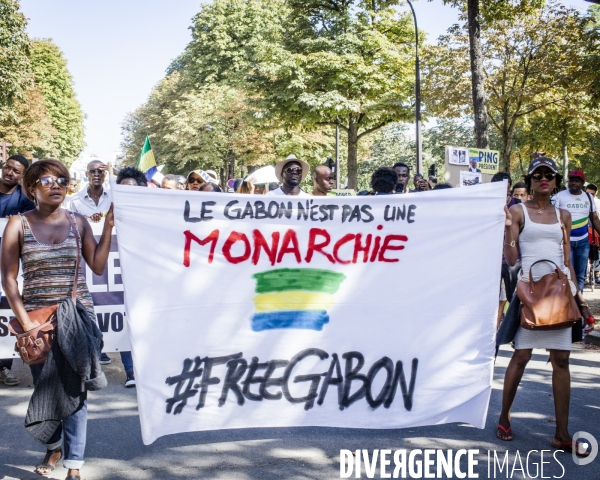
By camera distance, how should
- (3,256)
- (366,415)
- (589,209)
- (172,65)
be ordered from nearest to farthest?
(3,256) → (366,415) → (589,209) → (172,65)

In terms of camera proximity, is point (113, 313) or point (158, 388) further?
point (113, 313)

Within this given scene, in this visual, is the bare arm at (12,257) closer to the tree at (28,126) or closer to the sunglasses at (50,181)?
the sunglasses at (50,181)

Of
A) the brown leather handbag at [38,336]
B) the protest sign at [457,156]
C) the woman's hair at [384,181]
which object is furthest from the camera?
the protest sign at [457,156]

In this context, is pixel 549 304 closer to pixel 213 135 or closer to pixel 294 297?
pixel 294 297

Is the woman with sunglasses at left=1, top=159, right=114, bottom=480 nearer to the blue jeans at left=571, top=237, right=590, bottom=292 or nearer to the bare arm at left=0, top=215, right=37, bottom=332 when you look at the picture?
the bare arm at left=0, top=215, right=37, bottom=332

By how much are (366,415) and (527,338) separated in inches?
48.8

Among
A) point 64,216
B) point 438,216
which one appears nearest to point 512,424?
point 438,216

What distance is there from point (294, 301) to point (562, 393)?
5.89ft

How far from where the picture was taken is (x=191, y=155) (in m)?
41.5

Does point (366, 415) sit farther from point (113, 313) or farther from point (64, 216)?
point (113, 313)

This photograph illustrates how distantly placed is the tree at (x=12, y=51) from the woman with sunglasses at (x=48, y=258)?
78.9 ft

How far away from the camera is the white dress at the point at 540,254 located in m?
4.18

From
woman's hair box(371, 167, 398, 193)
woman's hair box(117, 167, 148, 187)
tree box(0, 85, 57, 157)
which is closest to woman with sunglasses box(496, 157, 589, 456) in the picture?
woman's hair box(371, 167, 398, 193)

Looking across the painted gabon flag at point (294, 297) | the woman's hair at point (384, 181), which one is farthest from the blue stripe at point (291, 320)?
the woman's hair at point (384, 181)
